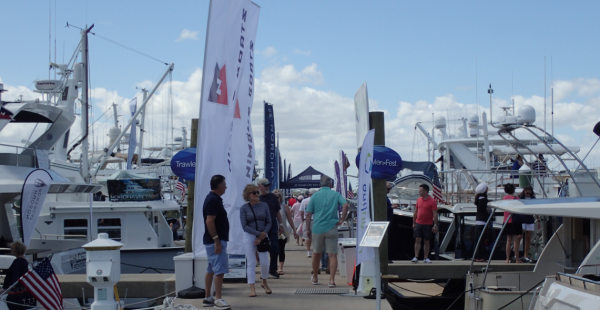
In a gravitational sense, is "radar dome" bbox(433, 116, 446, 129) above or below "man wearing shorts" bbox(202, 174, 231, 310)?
above

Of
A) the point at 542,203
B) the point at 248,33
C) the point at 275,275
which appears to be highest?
the point at 248,33

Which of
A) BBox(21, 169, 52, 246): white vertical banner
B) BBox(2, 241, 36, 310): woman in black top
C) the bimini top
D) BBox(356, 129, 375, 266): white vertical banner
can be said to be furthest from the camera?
BBox(21, 169, 52, 246): white vertical banner

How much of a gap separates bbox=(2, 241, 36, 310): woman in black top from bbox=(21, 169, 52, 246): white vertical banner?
266 centimetres

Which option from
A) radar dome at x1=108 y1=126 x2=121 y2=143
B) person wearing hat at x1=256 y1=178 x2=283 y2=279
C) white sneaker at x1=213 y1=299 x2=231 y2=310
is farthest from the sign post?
radar dome at x1=108 y1=126 x2=121 y2=143

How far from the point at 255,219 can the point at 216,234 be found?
121 centimetres

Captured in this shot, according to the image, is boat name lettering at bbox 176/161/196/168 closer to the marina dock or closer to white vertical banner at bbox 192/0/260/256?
white vertical banner at bbox 192/0/260/256

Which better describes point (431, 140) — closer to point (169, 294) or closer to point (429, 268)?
point (429, 268)

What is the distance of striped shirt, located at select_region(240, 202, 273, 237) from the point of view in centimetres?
812

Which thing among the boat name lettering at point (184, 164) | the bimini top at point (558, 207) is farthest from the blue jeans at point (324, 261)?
the bimini top at point (558, 207)

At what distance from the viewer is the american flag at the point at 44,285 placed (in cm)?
683

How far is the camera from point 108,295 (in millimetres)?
6664

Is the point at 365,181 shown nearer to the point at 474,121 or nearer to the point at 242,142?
the point at 242,142

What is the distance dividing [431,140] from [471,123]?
1989 millimetres

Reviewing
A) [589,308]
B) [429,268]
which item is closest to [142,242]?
[429,268]
